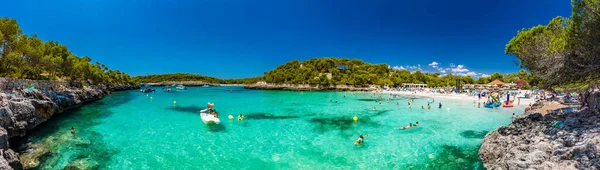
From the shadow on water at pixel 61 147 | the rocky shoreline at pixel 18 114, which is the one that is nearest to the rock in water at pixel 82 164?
the shadow on water at pixel 61 147

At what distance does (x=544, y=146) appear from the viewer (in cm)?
991

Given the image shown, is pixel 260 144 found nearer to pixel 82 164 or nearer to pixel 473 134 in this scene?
pixel 82 164

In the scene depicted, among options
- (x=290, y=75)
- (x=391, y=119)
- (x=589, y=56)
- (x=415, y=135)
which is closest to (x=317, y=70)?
(x=290, y=75)

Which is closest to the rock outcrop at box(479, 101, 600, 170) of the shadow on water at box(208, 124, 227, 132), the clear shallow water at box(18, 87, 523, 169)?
the clear shallow water at box(18, 87, 523, 169)

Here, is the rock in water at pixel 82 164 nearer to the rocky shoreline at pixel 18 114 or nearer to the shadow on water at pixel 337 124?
the rocky shoreline at pixel 18 114

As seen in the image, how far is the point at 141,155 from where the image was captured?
51.2 ft

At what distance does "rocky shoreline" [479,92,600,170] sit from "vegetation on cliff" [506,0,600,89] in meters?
2.21

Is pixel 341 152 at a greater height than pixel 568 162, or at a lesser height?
lesser

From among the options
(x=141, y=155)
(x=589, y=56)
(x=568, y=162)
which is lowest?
(x=141, y=155)

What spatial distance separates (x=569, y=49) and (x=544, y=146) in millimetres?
6397

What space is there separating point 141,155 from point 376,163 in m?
13.5

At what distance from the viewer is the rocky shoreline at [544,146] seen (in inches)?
331

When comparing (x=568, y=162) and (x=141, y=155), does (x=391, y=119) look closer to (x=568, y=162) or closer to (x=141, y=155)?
(x=568, y=162)

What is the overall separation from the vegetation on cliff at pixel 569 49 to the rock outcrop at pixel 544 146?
220 centimetres
